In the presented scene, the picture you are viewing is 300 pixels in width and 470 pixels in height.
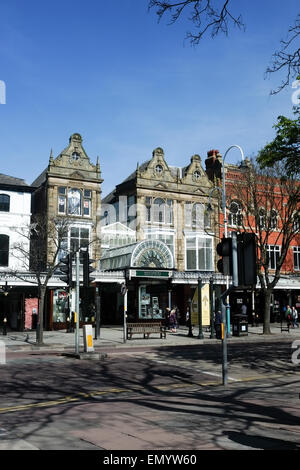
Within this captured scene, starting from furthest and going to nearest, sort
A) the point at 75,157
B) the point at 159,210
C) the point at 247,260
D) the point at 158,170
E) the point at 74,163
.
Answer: the point at 158,170 → the point at 159,210 → the point at 75,157 → the point at 74,163 → the point at 247,260

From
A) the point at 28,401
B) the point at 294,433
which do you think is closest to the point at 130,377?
the point at 28,401

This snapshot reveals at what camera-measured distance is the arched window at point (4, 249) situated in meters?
37.6

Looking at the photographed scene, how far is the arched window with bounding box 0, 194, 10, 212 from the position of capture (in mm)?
38406

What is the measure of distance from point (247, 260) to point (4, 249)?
30.3 metres

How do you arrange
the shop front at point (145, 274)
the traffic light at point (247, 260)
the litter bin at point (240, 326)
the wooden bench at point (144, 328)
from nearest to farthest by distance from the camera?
the traffic light at point (247, 260) < the wooden bench at point (144, 328) < the litter bin at point (240, 326) < the shop front at point (145, 274)

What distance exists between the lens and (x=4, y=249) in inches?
1484

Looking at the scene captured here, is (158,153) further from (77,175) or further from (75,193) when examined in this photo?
(75,193)

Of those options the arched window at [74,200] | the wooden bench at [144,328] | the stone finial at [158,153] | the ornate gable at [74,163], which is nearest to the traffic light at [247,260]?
the wooden bench at [144,328]

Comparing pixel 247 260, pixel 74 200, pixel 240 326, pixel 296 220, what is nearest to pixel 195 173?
pixel 74 200

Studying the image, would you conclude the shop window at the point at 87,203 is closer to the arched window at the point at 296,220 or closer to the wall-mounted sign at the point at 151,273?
the wall-mounted sign at the point at 151,273

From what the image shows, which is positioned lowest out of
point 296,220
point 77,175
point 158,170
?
point 296,220

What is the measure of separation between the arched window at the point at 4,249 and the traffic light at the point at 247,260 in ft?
98.0

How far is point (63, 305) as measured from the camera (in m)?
37.1

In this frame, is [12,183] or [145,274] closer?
[145,274]
